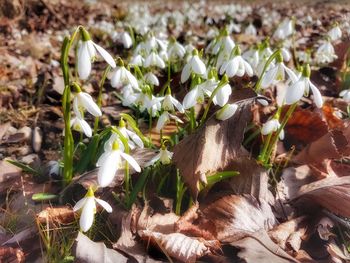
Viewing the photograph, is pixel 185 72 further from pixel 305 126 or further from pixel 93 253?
pixel 93 253

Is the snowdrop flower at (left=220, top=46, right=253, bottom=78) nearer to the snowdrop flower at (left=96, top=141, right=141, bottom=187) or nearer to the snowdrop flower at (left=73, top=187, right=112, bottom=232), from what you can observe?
the snowdrop flower at (left=96, top=141, right=141, bottom=187)

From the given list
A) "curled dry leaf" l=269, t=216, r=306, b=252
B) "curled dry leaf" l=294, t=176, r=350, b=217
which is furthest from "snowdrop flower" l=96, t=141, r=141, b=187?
"curled dry leaf" l=294, t=176, r=350, b=217

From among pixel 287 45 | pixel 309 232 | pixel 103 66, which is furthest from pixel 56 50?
pixel 309 232

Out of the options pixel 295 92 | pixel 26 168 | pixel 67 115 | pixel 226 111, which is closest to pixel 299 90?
pixel 295 92

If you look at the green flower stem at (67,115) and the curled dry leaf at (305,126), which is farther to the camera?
the curled dry leaf at (305,126)

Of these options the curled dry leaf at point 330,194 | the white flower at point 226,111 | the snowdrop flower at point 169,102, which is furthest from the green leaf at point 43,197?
the curled dry leaf at point 330,194

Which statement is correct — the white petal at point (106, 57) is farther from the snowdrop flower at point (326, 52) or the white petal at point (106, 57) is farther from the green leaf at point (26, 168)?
the snowdrop flower at point (326, 52)
